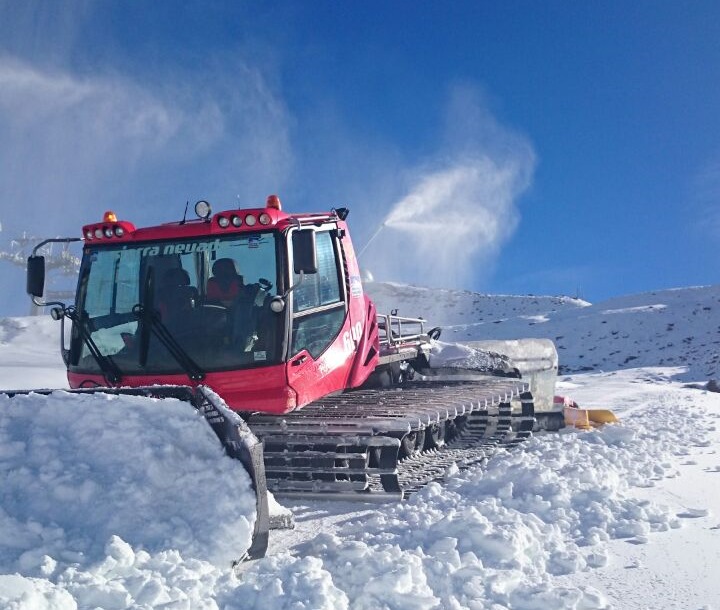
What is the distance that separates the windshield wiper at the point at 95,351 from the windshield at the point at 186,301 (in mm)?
35

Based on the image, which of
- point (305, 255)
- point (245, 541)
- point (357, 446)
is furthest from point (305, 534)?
point (305, 255)

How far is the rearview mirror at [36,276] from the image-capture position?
247 inches

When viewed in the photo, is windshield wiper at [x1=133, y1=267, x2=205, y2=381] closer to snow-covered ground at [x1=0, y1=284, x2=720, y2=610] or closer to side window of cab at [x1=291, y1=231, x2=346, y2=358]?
side window of cab at [x1=291, y1=231, x2=346, y2=358]

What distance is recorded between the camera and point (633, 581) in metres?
3.57

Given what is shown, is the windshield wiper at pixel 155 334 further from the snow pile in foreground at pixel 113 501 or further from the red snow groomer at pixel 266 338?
the snow pile in foreground at pixel 113 501

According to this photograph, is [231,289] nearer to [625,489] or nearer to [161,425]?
[161,425]

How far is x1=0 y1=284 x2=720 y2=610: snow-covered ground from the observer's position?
9.99ft

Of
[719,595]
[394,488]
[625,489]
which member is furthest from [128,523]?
[625,489]

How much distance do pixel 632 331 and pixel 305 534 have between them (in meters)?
38.5

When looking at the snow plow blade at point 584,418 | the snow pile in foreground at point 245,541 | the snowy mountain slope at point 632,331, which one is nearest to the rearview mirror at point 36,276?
the snow pile in foreground at point 245,541

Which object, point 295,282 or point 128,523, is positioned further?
point 295,282

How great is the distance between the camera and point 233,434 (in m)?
3.91

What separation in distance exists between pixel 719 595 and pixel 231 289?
392 centimetres

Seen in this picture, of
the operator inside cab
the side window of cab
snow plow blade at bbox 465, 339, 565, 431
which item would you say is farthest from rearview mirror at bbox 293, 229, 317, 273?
snow plow blade at bbox 465, 339, 565, 431
